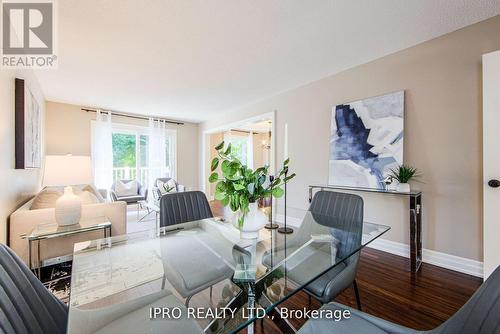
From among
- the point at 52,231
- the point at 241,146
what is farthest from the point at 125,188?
the point at 241,146

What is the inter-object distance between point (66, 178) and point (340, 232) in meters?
2.51

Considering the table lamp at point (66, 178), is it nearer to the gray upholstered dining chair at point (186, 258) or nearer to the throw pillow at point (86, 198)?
the throw pillow at point (86, 198)

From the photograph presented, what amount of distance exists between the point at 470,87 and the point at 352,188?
4.76 ft

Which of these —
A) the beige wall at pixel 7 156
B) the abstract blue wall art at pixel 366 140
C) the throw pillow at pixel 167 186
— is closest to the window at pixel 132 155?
the throw pillow at pixel 167 186

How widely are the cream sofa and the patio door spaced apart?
3.59m

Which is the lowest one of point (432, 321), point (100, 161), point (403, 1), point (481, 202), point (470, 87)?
point (432, 321)

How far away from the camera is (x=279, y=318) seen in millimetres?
1426

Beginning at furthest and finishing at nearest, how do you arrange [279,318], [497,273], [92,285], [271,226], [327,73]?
[327,73], [271,226], [279,318], [92,285], [497,273]

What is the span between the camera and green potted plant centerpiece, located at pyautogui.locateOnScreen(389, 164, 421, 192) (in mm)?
2215

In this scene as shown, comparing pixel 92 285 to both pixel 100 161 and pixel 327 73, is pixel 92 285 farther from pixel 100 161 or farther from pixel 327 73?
pixel 100 161

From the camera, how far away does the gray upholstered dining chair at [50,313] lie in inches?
27.0

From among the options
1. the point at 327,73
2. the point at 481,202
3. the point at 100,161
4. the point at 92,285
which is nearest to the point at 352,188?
the point at 481,202

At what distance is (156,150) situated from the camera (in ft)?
18.1

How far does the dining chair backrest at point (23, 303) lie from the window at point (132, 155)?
488cm
